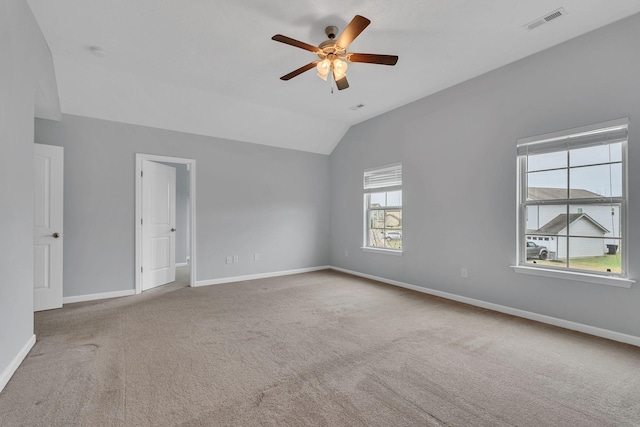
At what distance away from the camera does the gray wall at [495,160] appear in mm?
2844

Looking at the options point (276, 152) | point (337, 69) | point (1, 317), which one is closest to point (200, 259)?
point (276, 152)

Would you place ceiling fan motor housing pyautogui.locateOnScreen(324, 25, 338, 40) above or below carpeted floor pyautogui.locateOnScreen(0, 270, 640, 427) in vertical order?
above

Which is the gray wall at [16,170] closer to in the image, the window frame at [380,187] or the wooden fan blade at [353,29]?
the wooden fan blade at [353,29]

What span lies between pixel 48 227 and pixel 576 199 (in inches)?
240

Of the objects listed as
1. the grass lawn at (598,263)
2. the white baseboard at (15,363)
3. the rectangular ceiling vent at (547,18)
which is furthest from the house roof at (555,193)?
the white baseboard at (15,363)

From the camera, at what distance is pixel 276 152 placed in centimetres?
592

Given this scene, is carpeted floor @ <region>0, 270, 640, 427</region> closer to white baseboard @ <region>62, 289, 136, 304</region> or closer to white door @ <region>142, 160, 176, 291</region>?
white baseboard @ <region>62, 289, 136, 304</region>

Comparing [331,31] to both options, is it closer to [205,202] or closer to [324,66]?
[324,66]

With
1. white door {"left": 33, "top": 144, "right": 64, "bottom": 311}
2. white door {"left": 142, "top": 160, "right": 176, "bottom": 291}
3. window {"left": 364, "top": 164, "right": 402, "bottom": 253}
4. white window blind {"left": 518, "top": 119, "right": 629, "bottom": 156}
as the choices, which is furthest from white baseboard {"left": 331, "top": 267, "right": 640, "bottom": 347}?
white door {"left": 33, "top": 144, "right": 64, "bottom": 311}

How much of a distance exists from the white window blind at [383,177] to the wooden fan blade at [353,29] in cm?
277

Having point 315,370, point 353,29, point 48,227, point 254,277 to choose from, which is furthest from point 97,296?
point 353,29

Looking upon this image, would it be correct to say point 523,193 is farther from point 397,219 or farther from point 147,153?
point 147,153

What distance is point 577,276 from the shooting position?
3.09 meters

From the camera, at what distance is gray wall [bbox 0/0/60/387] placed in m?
2.08
